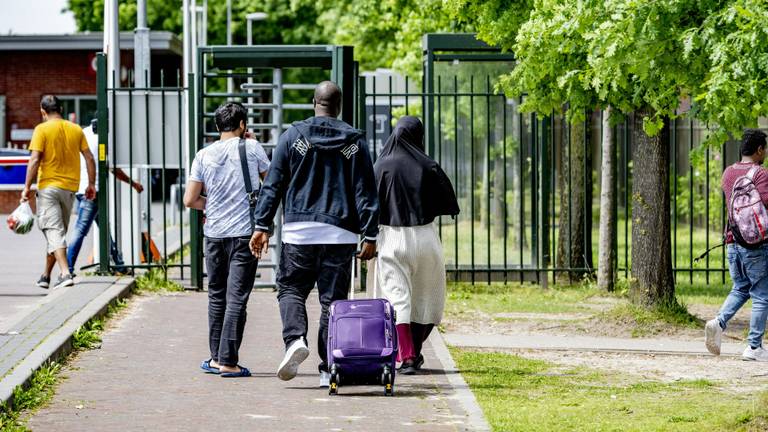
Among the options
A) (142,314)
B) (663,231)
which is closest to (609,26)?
(663,231)

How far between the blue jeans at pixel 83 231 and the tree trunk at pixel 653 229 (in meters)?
5.21

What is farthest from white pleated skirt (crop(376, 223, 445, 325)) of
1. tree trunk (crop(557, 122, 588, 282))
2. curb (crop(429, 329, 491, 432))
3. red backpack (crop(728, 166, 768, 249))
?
tree trunk (crop(557, 122, 588, 282))

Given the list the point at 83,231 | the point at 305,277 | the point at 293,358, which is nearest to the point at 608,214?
the point at 83,231

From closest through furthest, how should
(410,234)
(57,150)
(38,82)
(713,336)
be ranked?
(410,234) < (713,336) < (57,150) < (38,82)

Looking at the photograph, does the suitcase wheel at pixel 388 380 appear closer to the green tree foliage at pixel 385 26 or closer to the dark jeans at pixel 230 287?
the dark jeans at pixel 230 287

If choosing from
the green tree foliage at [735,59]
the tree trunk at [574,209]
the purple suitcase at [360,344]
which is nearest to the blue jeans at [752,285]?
the green tree foliage at [735,59]

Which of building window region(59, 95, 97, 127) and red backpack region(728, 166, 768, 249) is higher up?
building window region(59, 95, 97, 127)

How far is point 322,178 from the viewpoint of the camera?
8.27 meters

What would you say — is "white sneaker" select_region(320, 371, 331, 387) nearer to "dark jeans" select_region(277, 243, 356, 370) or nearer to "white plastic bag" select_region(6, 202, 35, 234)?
"dark jeans" select_region(277, 243, 356, 370)

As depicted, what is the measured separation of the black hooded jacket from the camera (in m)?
8.23

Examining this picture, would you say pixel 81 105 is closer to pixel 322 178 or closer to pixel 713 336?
pixel 713 336

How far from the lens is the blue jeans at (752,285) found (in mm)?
10336

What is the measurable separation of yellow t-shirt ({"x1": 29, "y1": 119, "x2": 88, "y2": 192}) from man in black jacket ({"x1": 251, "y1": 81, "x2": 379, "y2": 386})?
555 cm

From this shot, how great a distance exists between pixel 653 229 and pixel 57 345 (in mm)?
5307
